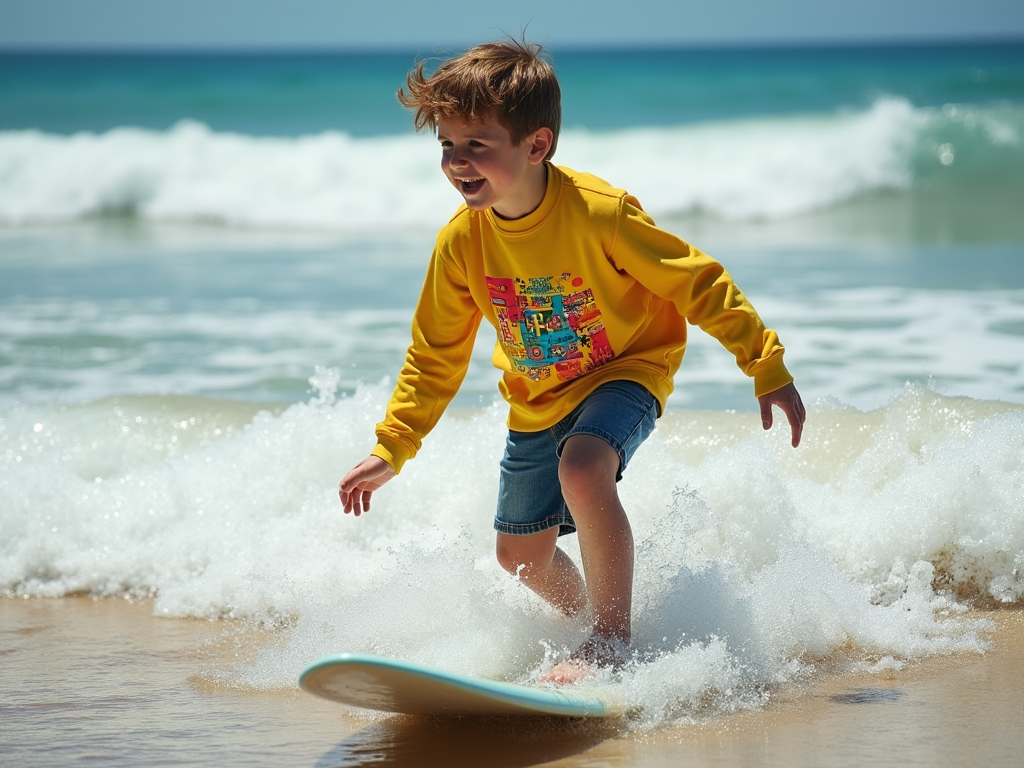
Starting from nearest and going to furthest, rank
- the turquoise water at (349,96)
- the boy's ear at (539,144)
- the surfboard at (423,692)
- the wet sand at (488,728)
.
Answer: the surfboard at (423,692) < the wet sand at (488,728) < the boy's ear at (539,144) < the turquoise water at (349,96)

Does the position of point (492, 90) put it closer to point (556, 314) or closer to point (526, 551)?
point (556, 314)

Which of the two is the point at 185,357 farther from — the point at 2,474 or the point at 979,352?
the point at 979,352

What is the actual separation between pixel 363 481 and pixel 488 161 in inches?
30.5

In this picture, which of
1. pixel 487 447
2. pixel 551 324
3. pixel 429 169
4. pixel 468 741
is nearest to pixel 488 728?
pixel 468 741

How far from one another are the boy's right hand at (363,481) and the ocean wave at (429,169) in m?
10.1

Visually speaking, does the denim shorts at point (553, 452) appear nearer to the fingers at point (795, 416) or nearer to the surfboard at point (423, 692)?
the fingers at point (795, 416)

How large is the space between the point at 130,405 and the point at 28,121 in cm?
2099

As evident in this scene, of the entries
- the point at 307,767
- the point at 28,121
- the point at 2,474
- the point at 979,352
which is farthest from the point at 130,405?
the point at 28,121

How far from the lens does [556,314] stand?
2.55 metres

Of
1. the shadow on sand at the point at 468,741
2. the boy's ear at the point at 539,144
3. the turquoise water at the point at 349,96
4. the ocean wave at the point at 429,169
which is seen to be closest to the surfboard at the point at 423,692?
the shadow on sand at the point at 468,741

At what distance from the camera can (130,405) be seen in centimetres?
452

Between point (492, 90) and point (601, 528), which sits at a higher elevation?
point (492, 90)

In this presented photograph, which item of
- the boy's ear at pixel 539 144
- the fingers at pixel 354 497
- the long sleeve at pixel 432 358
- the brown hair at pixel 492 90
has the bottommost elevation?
the fingers at pixel 354 497

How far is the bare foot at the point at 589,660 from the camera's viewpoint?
2.40 metres
